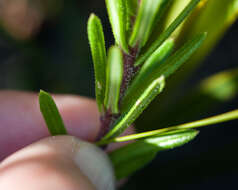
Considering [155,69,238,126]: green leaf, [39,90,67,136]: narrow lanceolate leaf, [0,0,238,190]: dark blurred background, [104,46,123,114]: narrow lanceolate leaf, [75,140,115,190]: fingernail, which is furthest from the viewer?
[0,0,238,190]: dark blurred background

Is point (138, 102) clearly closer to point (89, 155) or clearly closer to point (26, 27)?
point (89, 155)

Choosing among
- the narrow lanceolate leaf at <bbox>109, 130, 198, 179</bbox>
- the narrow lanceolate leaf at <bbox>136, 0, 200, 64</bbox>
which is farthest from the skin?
the narrow lanceolate leaf at <bbox>136, 0, 200, 64</bbox>

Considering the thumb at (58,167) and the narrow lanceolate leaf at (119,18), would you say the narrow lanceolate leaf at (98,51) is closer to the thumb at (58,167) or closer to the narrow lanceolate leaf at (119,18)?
the narrow lanceolate leaf at (119,18)

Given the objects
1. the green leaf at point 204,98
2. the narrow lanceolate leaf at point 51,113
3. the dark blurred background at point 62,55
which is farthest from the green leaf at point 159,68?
the dark blurred background at point 62,55

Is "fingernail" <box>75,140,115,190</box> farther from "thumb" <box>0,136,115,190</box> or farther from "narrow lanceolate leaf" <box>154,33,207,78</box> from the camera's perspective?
"narrow lanceolate leaf" <box>154,33,207,78</box>

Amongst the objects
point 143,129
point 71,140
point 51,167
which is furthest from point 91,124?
point 51,167

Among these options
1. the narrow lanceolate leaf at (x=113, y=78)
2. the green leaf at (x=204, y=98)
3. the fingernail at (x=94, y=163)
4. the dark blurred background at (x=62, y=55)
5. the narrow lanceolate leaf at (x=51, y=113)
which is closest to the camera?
the narrow lanceolate leaf at (x=113, y=78)

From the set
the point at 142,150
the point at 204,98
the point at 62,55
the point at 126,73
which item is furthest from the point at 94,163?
the point at 62,55
